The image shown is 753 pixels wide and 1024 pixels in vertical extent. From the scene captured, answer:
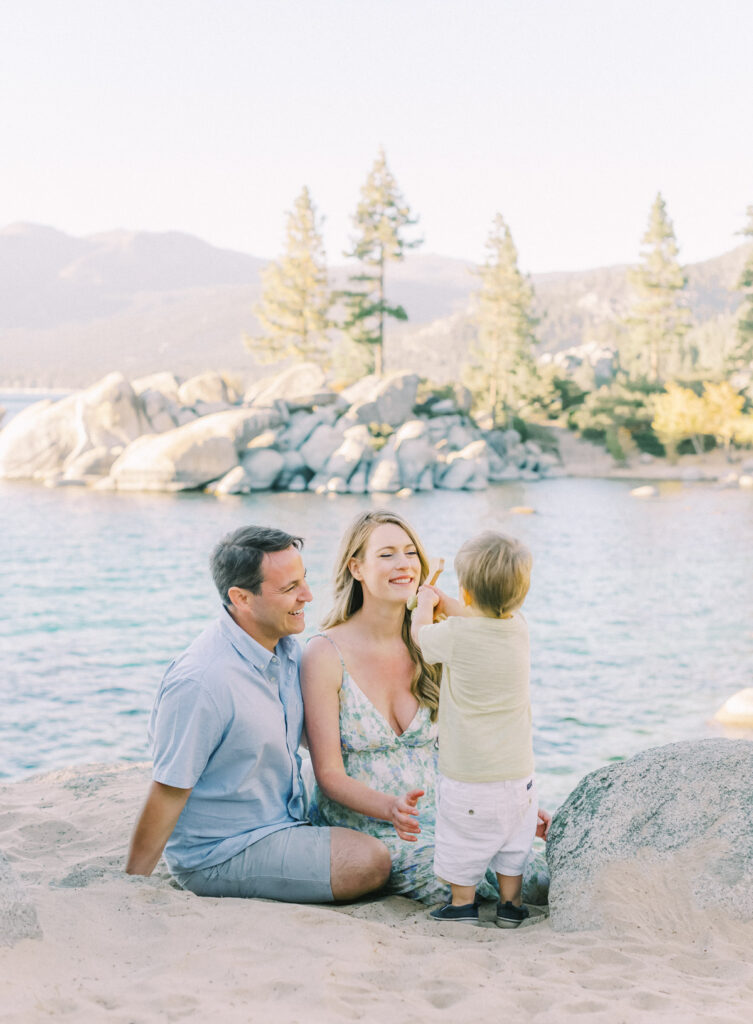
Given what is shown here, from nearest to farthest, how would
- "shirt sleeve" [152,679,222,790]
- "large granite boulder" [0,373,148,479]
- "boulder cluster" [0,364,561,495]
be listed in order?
"shirt sleeve" [152,679,222,790] → "boulder cluster" [0,364,561,495] → "large granite boulder" [0,373,148,479]

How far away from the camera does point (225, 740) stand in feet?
10.4

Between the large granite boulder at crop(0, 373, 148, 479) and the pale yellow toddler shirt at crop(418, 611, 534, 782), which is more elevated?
the large granite boulder at crop(0, 373, 148, 479)

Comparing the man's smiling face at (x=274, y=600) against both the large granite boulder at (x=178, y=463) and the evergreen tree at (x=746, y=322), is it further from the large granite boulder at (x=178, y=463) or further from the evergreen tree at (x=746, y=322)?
the evergreen tree at (x=746, y=322)

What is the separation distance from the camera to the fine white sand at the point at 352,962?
228cm

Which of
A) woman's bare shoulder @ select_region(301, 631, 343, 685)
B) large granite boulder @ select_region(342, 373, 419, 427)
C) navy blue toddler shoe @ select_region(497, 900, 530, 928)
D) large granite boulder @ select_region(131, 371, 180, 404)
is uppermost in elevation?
large granite boulder @ select_region(131, 371, 180, 404)

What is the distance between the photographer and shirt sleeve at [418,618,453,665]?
3131mm

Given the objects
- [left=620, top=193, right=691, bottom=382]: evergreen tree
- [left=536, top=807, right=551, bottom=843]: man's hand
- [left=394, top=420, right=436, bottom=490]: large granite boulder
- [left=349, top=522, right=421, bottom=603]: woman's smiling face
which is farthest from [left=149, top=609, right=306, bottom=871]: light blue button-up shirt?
[left=620, top=193, right=691, bottom=382]: evergreen tree

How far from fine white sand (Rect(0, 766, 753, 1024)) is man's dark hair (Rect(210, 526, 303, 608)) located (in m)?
0.99

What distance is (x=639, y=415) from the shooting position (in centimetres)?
4259

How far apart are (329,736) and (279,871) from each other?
45 centimetres

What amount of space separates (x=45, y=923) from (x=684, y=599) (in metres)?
13.4

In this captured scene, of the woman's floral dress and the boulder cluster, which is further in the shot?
the boulder cluster

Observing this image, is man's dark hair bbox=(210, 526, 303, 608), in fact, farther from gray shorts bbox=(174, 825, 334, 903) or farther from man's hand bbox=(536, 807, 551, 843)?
man's hand bbox=(536, 807, 551, 843)

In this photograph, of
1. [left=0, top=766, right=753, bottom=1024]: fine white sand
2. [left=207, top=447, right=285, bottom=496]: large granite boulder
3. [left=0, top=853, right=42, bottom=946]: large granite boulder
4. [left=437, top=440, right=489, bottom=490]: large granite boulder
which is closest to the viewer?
[left=0, top=766, right=753, bottom=1024]: fine white sand
